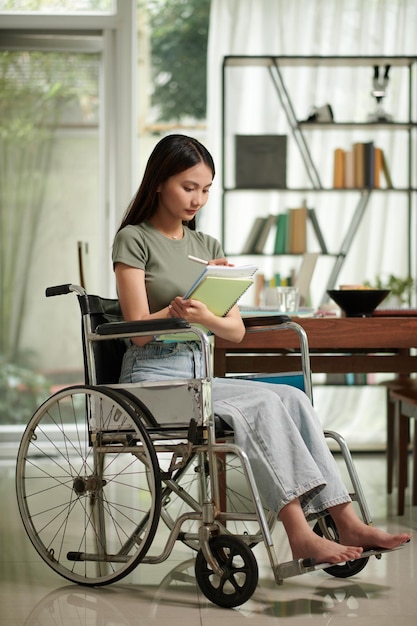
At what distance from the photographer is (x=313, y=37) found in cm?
496

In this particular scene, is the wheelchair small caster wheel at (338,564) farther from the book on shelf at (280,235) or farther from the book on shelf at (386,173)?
the book on shelf at (386,173)

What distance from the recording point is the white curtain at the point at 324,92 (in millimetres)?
4941

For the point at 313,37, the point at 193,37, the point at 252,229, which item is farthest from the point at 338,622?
the point at 193,37

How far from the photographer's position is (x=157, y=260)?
8.02 ft

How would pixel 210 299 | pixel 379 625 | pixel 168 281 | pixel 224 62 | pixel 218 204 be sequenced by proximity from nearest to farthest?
pixel 379 625, pixel 210 299, pixel 168 281, pixel 224 62, pixel 218 204

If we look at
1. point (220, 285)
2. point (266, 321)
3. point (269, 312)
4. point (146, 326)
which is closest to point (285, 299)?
point (269, 312)

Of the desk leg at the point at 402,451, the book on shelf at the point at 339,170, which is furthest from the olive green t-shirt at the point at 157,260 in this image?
the book on shelf at the point at 339,170

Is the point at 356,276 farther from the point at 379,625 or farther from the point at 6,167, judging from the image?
the point at 379,625

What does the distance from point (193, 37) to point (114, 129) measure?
4.73ft

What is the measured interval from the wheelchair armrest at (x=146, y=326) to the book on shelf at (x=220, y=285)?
4.7 inches

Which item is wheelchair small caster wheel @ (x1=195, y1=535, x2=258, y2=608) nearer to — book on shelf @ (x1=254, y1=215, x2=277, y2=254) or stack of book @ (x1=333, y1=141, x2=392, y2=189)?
book on shelf @ (x1=254, y1=215, x2=277, y2=254)

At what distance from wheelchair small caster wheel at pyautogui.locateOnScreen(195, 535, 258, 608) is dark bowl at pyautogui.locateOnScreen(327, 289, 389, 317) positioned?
42.1 inches

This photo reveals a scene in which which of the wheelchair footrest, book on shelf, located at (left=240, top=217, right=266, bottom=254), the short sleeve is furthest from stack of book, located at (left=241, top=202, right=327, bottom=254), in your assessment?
the wheelchair footrest

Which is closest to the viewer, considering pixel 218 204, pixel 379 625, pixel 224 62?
pixel 379 625
